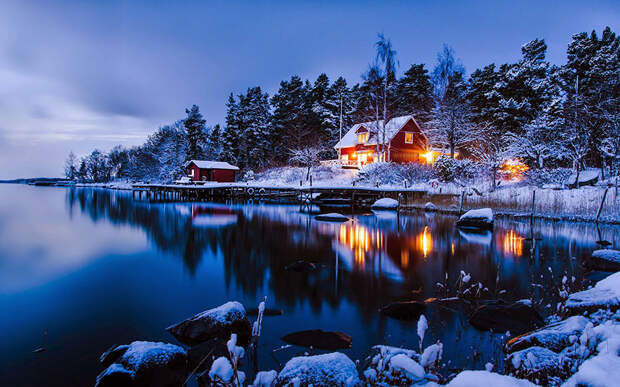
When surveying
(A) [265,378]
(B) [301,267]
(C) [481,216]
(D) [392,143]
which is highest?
(D) [392,143]

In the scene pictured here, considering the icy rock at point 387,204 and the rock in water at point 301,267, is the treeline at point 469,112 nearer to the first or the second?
the icy rock at point 387,204

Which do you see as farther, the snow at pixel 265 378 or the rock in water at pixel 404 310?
the rock in water at pixel 404 310

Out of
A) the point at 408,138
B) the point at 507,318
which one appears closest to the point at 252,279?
the point at 507,318

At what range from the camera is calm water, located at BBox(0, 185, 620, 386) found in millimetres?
5680

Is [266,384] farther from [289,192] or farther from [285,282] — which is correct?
[289,192]

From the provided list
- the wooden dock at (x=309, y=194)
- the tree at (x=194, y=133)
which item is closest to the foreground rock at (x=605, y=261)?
the wooden dock at (x=309, y=194)

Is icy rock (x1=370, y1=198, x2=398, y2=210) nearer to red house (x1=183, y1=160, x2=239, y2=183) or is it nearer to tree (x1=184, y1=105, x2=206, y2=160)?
red house (x1=183, y1=160, x2=239, y2=183)

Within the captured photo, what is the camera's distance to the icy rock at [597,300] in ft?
18.4

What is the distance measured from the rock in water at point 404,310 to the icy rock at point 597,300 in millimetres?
2552

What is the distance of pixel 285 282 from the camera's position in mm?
9117

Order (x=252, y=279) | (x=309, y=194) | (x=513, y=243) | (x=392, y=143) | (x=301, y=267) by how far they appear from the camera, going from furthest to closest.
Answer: (x=392, y=143)
(x=309, y=194)
(x=513, y=243)
(x=301, y=267)
(x=252, y=279)

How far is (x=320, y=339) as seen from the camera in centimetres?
572

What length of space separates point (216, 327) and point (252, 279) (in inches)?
155

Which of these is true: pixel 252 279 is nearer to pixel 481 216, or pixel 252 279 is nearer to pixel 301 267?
pixel 301 267
